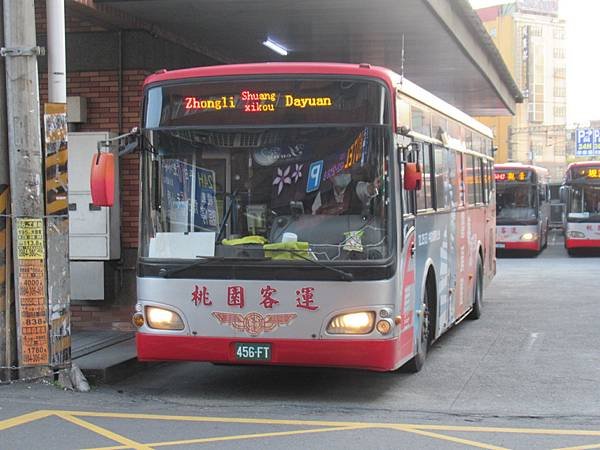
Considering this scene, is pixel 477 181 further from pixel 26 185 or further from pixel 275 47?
pixel 26 185

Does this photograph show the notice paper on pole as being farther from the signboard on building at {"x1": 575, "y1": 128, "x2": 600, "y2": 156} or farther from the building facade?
the building facade

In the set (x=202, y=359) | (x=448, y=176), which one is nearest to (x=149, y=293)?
(x=202, y=359)

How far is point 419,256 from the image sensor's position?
8.59 meters

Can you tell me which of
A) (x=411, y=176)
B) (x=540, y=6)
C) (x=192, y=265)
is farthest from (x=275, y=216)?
(x=540, y=6)

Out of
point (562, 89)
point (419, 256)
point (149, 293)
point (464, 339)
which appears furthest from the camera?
point (562, 89)

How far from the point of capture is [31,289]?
Answer: 7984 mm

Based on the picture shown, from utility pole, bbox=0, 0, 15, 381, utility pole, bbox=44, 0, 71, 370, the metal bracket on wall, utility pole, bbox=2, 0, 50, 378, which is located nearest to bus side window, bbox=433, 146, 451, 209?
utility pole, bbox=44, 0, 71, 370

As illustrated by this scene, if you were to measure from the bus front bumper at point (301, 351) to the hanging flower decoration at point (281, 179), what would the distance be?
133cm

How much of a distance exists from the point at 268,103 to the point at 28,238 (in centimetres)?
256

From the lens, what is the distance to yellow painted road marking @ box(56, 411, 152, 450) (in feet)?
20.3

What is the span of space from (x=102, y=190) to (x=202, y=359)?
5.59ft

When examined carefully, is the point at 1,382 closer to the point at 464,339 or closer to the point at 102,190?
the point at 102,190

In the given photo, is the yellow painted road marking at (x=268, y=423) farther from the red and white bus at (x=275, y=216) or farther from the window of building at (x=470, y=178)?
the window of building at (x=470, y=178)

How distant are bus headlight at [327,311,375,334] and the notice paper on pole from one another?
2.76 meters
